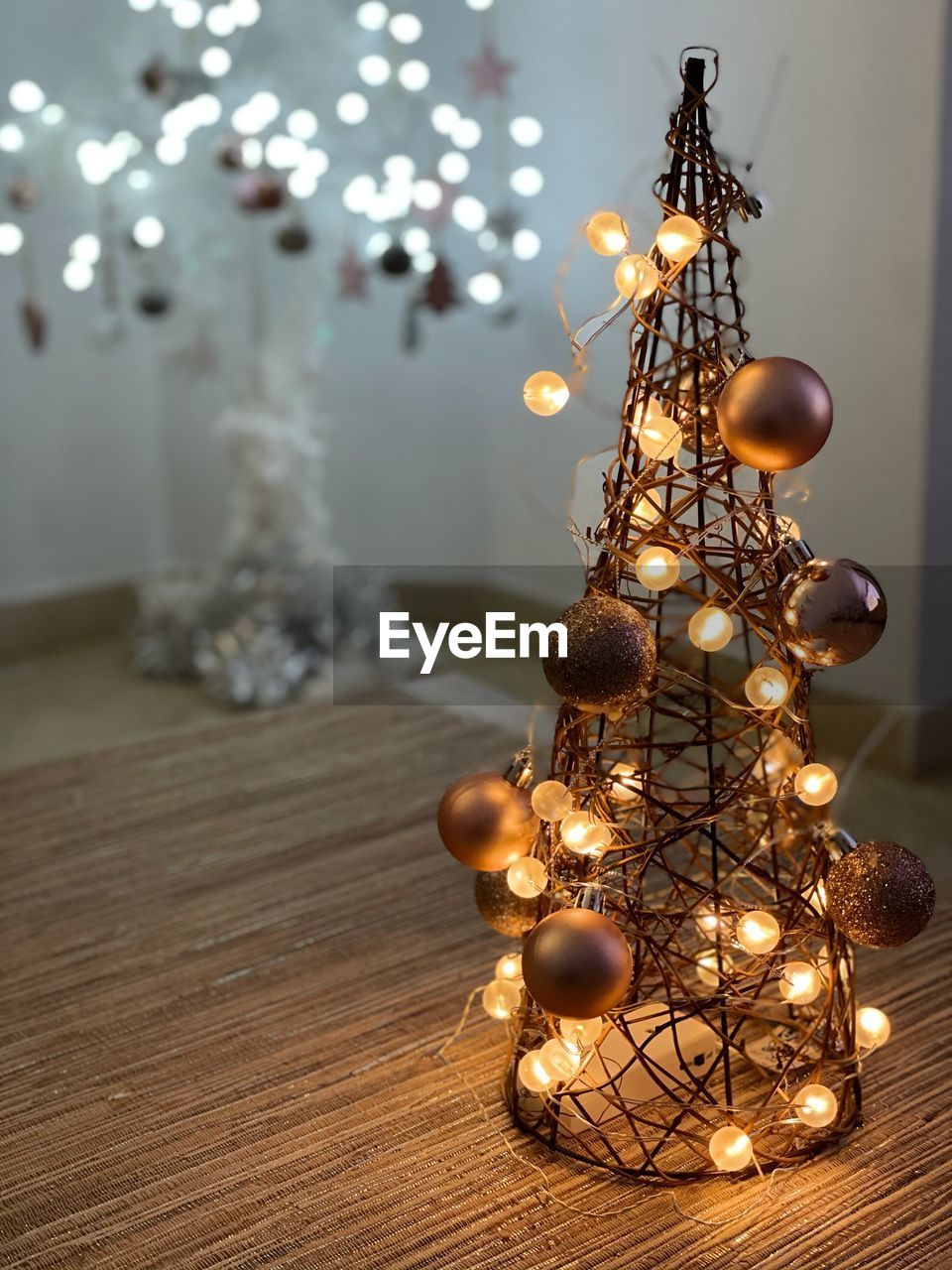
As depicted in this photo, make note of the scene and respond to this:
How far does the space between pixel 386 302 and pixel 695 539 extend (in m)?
2.21

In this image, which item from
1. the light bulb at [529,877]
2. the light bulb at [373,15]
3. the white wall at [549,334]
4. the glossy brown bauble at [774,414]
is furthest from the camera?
the light bulb at [373,15]

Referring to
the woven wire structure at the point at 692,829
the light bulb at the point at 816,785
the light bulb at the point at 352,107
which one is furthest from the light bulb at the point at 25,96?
the light bulb at the point at 816,785

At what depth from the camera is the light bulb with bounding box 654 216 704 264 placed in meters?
0.82

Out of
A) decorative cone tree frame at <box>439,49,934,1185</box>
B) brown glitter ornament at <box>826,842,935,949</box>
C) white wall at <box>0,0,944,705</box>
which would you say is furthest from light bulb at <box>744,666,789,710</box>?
white wall at <box>0,0,944,705</box>

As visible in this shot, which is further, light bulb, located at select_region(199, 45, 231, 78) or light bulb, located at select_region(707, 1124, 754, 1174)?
light bulb, located at select_region(199, 45, 231, 78)

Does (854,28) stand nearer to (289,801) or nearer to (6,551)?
(289,801)

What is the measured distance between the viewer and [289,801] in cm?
148

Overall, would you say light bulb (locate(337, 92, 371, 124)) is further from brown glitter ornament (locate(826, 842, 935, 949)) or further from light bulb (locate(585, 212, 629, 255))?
brown glitter ornament (locate(826, 842, 935, 949))

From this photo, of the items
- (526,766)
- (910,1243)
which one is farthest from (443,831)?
(910,1243)

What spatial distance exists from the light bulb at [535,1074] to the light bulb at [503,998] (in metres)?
0.06

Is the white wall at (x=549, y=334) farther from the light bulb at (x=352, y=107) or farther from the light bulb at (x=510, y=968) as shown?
the light bulb at (x=510, y=968)

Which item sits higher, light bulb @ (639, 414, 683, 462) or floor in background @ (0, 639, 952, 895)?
light bulb @ (639, 414, 683, 462)

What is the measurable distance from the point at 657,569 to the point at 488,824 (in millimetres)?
200

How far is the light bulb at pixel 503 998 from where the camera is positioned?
0.97 metres
